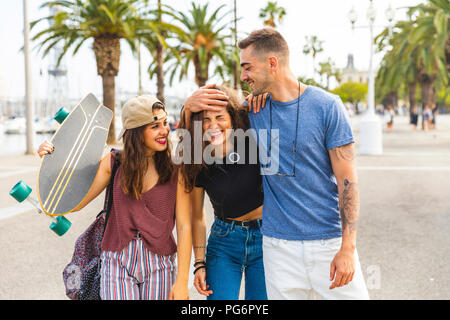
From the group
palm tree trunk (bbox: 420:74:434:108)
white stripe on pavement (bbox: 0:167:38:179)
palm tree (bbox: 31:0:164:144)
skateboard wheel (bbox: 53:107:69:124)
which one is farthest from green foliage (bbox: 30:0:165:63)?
palm tree trunk (bbox: 420:74:434:108)

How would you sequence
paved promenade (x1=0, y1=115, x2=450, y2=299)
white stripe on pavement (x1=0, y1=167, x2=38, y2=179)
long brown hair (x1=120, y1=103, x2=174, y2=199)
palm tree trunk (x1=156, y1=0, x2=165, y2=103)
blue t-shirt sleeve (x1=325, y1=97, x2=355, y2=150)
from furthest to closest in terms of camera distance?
1. palm tree trunk (x1=156, y1=0, x2=165, y2=103)
2. white stripe on pavement (x1=0, y1=167, x2=38, y2=179)
3. paved promenade (x1=0, y1=115, x2=450, y2=299)
4. long brown hair (x1=120, y1=103, x2=174, y2=199)
5. blue t-shirt sleeve (x1=325, y1=97, x2=355, y2=150)

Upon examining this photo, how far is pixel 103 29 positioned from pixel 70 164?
1767 cm

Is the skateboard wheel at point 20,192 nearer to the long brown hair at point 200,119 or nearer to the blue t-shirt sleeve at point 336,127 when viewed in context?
the long brown hair at point 200,119

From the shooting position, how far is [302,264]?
195 centimetres

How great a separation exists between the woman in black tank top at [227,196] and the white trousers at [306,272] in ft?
0.91

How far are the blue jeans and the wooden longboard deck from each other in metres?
0.74

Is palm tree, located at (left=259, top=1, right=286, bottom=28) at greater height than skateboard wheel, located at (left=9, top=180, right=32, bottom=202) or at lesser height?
greater

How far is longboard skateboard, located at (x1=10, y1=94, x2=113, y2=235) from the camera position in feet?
7.18

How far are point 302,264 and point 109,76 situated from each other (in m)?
Result: 19.4

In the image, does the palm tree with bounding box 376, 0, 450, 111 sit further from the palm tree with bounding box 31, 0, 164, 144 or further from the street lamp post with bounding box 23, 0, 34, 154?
the street lamp post with bounding box 23, 0, 34, 154

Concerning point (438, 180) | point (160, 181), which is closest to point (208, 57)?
point (438, 180)

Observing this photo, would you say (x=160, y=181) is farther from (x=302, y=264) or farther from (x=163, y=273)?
(x=302, y=264)

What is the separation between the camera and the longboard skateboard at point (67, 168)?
7.18 ft

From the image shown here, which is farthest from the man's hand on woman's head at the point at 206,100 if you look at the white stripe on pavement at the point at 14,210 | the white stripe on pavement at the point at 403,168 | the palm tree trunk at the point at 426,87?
the palm tree trunk at the point at 426,87
